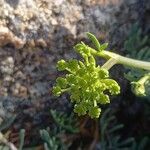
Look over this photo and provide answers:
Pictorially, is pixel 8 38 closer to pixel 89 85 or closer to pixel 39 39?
pixel 39 39

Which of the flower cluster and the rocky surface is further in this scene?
Result: the rocky surface

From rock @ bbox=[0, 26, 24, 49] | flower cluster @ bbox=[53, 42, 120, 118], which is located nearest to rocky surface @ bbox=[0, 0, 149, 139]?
rock @ bbox=[0, 26, 24, 49]

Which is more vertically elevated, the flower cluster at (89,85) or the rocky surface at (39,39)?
the rocky surface at (39,39)

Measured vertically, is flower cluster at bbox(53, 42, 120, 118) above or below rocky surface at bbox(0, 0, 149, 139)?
below

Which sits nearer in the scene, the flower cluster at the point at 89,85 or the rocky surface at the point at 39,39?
the flower cluster at the point at 89,85

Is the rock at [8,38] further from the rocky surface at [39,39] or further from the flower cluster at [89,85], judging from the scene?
the flower cluster at [89,85]

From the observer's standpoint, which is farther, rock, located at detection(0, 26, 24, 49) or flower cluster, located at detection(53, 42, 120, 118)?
rock, located at detection(0, 26, 24, 49)

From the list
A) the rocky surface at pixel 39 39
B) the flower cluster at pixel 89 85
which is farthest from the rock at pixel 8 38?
the flower cluster at pixel 89 85

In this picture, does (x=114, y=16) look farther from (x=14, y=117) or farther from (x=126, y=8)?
(x=14, y=117)

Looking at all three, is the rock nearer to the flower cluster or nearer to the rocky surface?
the rocky surface
